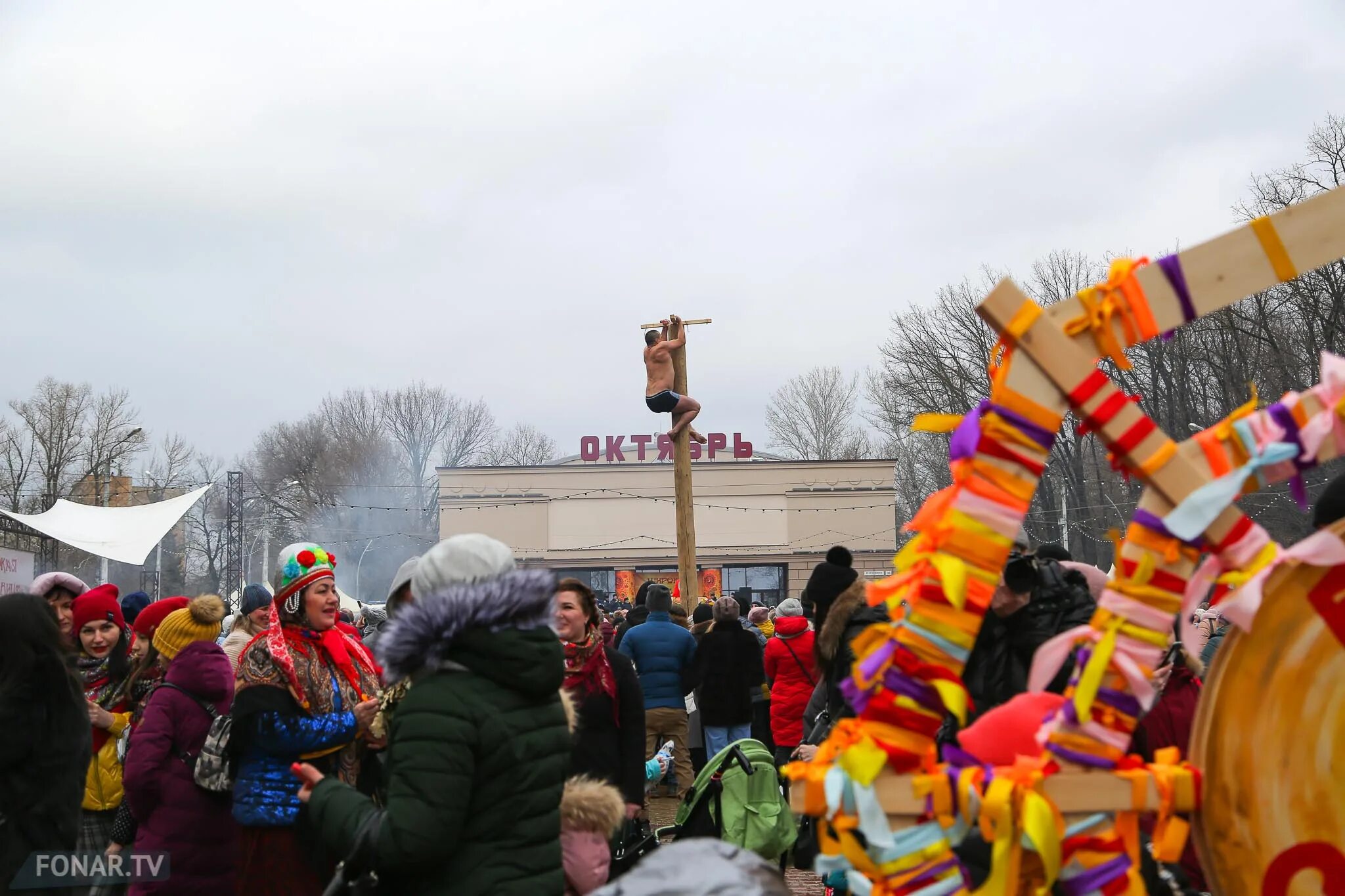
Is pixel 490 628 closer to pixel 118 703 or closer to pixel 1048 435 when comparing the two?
pixel 1048 435

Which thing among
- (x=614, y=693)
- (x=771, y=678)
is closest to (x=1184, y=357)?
(x=771, y=678)

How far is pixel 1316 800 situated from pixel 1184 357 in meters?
33.1

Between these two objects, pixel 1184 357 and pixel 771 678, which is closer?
pixel 771 678

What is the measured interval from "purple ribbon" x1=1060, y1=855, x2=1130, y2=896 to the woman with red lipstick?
9.28ft

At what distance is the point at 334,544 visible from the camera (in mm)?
56219

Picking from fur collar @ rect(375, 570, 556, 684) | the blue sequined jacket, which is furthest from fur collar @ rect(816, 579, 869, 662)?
fur collar @ rect(375, 570, 556, 684)

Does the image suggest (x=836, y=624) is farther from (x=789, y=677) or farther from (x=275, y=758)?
(x=789, y=677)

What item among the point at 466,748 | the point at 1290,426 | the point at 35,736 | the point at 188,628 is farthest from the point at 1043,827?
the point at 188,628

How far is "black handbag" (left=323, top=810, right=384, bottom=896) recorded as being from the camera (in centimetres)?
283

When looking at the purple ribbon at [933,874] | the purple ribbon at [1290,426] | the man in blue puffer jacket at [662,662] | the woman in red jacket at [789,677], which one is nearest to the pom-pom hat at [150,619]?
the woman in red jacket at [789,677]

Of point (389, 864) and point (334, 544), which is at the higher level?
point (334, 544)

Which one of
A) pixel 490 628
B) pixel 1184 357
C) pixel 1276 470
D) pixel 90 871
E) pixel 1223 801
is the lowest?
pixel 90 871

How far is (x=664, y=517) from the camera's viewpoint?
157 ft

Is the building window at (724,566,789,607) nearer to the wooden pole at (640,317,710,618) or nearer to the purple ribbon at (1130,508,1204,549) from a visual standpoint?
the wooden pole at (640,317,710,618)
